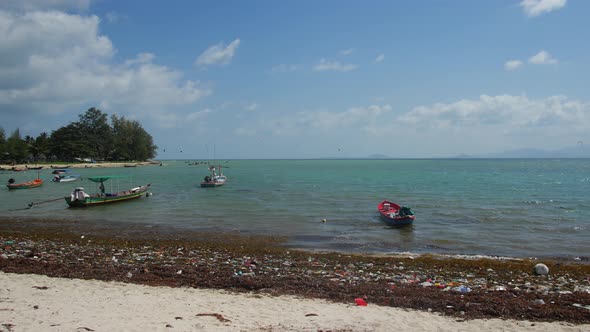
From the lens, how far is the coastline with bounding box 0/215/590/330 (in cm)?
1004

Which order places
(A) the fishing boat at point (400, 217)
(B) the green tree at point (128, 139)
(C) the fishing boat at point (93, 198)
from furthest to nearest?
(B) the green tree at point (128, 139) → (C) the fishing boat at point (93, 198) → (A) the fishing boat at point (400, 217)

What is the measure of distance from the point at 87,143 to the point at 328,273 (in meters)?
147

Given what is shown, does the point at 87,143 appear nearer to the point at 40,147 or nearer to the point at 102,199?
the point at 40,147

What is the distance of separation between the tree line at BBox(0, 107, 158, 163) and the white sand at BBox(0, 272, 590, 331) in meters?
128

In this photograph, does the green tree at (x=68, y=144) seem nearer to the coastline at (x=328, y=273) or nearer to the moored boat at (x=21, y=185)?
the moored boat at (x=21, y=185)

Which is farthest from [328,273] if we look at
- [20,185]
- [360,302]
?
[20,185]

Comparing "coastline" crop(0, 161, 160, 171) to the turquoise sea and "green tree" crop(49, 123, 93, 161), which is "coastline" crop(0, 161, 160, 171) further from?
the turquoise sea

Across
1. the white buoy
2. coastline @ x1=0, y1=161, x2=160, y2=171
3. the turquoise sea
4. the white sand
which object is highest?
coastline @ x1=0, y1=161, x2=160, y2=171

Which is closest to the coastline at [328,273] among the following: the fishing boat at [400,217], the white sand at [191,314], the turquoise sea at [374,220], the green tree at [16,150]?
the white sand at [191,314]

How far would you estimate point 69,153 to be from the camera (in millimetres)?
134750

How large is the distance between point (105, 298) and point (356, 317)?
648cm

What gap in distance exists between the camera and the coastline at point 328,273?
1004 centimetres

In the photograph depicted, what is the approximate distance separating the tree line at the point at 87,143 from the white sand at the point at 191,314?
128 meters

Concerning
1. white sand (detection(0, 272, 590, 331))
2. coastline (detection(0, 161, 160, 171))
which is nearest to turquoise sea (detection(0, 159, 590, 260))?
white sand (detection(0, 272, 590, 331))
